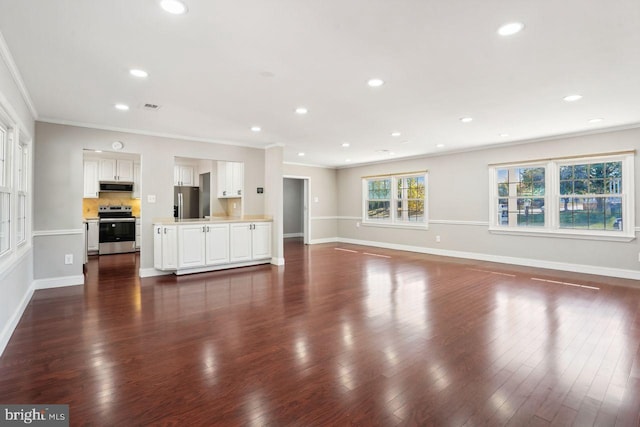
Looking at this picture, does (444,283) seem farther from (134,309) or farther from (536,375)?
(134,309)

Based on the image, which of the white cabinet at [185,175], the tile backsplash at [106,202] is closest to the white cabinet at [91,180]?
the tile backsplash at [106,202]

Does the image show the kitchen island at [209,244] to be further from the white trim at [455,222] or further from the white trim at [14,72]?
the white trim at [455,222]

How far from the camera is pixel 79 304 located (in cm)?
389

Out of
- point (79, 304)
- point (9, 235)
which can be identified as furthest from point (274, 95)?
point (79, 304)

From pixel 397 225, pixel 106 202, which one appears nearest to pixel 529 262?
pixel 397 225

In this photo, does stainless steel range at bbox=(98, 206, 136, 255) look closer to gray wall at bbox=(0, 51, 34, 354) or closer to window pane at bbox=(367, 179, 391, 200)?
gray wall at bbox=(0, 51, 34, 354)

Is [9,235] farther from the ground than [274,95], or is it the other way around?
[274,95]

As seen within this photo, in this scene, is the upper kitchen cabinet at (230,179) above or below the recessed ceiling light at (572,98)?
below

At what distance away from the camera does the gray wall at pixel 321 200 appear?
32.0ft

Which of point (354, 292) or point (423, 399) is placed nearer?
point (423, 399)

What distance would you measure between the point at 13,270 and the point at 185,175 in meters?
5.80

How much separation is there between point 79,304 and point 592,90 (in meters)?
6.26

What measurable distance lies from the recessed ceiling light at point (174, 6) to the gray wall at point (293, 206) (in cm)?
945
